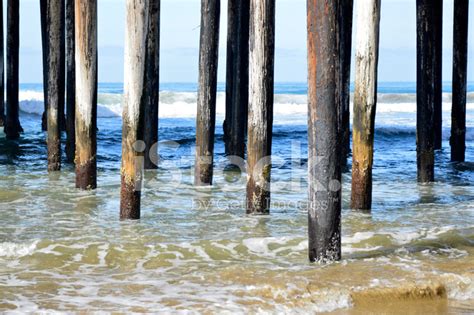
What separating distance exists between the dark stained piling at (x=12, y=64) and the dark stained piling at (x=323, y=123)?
9.26 metres

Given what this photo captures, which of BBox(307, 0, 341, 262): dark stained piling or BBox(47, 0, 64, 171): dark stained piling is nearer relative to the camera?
BBox(307, 0, 341, 262): dark stained piling

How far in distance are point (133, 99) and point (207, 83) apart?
2048 mm

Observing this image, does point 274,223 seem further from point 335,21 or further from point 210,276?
point 335,21

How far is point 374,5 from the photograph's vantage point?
24.8 ft

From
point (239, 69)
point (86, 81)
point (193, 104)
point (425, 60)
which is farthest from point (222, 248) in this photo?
point (193, 104)

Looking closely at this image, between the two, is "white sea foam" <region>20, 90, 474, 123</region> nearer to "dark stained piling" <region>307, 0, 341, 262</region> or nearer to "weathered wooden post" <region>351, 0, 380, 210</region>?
"weathered wooden post" <region>351, 0, 380, 210</region>

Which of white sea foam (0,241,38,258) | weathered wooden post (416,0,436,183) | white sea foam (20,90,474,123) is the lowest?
white sea foam (0,241,38,258)

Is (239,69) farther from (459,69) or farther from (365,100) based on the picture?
(365,100)

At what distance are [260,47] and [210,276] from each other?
6.98 ft

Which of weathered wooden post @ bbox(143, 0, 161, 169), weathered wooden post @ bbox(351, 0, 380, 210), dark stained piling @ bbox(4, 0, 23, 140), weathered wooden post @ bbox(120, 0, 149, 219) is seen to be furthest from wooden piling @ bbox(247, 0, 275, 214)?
dark stained piling @ bbox(4, 0, 23, 140)

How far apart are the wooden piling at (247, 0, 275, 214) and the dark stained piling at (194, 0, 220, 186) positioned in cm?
173

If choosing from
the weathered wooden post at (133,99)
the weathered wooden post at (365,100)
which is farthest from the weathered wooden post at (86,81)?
the weathered wooden post at (365,100)

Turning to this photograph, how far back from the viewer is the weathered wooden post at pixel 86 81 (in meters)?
8.41

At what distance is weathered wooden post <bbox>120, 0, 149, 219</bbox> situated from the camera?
7387 mm
